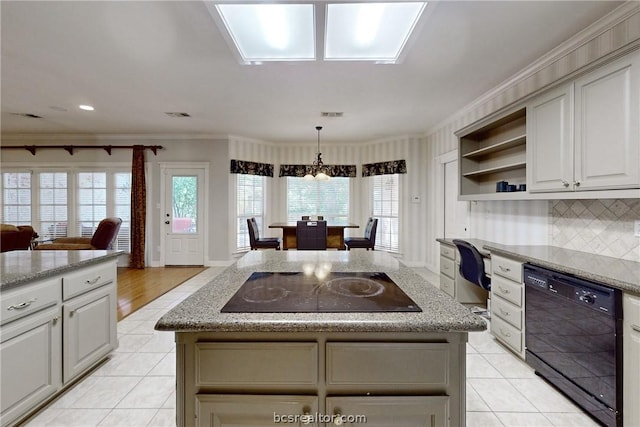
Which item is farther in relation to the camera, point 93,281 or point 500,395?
point 93,281

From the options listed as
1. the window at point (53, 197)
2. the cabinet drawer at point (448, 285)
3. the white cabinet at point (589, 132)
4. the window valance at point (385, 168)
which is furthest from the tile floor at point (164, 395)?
the window at point (53, 197)

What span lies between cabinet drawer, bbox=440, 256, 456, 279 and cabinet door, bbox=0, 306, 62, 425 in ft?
12.0

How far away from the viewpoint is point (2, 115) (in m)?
4.49

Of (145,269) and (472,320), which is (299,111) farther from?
(145,269)

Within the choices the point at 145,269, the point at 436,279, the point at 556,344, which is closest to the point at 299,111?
the point at 436,279

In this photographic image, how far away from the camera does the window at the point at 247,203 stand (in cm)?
595

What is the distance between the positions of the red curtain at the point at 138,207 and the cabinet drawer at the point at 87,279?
12.4 ft

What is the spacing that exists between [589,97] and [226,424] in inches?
110

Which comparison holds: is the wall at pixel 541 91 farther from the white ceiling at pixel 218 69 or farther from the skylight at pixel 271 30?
the skylight at pixel 271 30

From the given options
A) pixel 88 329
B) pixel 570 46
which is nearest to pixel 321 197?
pixel 570 46

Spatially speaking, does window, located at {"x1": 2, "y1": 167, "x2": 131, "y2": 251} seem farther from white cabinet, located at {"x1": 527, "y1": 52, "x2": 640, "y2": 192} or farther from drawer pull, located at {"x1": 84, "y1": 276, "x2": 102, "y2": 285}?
white cabinet, located at {"x1": 527, "y1": 52, "x2": 640, "y2": 192}

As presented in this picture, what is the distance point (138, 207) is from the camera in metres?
5.62

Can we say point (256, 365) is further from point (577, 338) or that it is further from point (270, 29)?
point (270, 29)

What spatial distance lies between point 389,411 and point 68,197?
7.17m
